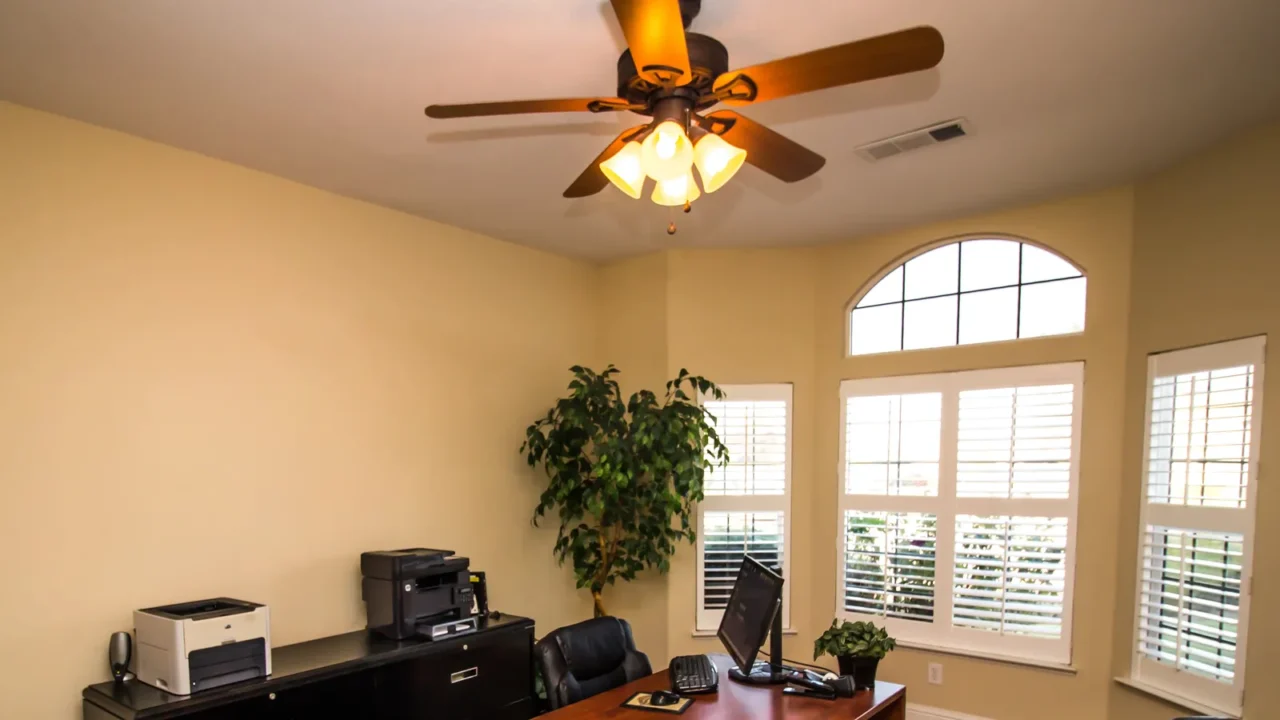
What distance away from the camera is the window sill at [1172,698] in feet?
9.47

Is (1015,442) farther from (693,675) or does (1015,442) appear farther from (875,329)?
(693,675)

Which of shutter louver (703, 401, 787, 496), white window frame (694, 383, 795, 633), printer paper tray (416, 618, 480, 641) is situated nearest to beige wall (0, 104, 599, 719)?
printer paper tray (416, 618, 480, 641)

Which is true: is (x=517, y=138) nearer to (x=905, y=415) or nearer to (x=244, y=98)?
(x=244, y=98)

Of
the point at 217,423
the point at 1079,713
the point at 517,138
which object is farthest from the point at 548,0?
the point at 1079,713

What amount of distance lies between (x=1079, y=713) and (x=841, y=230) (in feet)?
8.84

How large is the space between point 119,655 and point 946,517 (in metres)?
3.80

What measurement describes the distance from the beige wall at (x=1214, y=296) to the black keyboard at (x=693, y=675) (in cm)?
199

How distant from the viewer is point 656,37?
1.55m

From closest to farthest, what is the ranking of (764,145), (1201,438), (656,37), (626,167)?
(656,37)
(626,167)
(764,145)
(1201,438)

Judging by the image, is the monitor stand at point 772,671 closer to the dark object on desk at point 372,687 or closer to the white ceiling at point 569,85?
the dark object on desk at point 372,687

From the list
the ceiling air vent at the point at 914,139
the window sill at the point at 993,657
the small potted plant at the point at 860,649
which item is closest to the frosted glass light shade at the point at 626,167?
the ceiling air vent at the point at 914,139

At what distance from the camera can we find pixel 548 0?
2031 millimetres

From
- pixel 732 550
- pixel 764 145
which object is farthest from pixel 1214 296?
pixel 732 550

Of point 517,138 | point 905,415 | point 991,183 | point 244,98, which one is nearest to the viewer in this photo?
point 244,98
